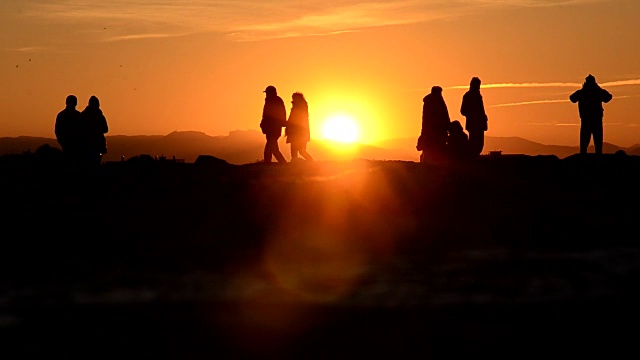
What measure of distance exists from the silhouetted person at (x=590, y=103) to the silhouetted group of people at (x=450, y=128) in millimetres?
2845

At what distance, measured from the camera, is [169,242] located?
26.9m

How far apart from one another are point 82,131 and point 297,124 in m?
6.36

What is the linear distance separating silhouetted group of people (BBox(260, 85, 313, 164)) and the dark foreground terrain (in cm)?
131

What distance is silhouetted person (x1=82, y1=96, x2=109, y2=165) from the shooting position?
31.3 meters

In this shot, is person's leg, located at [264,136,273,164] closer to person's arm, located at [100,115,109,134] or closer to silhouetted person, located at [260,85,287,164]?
silhouetted person, located at [260,85,287,164]

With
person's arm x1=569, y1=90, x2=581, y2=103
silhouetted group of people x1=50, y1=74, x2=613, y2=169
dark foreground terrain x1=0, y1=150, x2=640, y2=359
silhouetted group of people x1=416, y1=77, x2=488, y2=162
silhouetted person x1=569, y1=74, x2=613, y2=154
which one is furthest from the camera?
person's arm x1=569, y1=90, x2=581, y2=103

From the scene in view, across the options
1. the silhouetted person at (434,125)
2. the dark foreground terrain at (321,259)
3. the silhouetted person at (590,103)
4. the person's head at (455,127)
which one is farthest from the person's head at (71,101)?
the silhouetted person at (590,103)

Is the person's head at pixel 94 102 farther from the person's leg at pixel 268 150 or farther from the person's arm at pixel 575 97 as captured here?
the person's arm at pixel 575 97

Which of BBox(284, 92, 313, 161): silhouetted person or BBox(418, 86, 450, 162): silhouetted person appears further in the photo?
BBox(284, 92, 313, 161): silhouetted person

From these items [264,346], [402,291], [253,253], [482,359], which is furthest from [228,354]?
[253,253]

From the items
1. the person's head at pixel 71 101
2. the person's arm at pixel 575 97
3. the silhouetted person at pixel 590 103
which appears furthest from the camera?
the person's arm at pixel 575 97

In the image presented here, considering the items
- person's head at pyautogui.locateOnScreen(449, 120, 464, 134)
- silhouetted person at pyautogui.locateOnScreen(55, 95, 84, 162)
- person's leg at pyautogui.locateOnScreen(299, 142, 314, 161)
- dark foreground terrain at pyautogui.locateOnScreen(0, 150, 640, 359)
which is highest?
silhouetted person at pyautogui.locateOnScreen(55, 95, 84, 162)

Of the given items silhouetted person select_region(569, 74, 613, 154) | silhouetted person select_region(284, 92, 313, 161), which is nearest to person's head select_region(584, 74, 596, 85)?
silhouetted person select_region(569, 74, 613, 154)

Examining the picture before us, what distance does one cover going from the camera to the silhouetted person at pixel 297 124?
115ft
